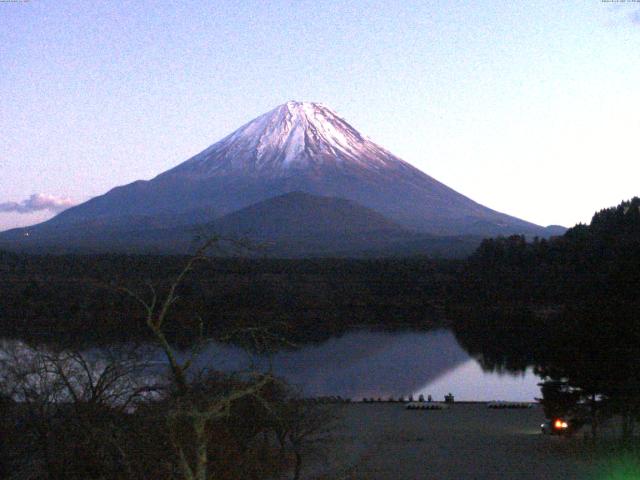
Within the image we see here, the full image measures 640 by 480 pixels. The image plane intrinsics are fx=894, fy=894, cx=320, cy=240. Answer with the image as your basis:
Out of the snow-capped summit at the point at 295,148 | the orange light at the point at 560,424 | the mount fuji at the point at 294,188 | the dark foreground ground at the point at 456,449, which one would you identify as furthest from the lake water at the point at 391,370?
the snow-capped summit at the point at 295,148

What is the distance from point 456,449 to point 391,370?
1143 cm

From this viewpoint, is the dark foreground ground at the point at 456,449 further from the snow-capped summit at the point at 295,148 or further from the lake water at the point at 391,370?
the snow-capped summit at the point at 295,148

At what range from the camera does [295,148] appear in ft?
389

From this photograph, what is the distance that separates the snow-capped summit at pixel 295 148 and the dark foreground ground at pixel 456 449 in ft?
329

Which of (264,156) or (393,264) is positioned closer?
(393,264)

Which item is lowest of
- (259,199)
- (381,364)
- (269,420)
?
(381,364)

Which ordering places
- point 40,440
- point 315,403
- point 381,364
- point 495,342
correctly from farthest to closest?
1. point 495,342
2. point 381,364
3. point 315,403
4. point 40,440

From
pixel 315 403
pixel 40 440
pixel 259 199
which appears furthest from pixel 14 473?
pixel 259 199

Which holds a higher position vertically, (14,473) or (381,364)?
(14,473)

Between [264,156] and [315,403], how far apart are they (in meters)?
110

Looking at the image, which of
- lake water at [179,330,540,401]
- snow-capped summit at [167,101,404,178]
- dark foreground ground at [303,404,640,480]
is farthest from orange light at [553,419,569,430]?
snow-capped summit at [167,101,404,178]

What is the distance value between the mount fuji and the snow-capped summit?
13 centimetres

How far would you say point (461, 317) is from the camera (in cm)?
3575

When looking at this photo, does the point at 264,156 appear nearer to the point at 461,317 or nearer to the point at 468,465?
the point at 461,317
